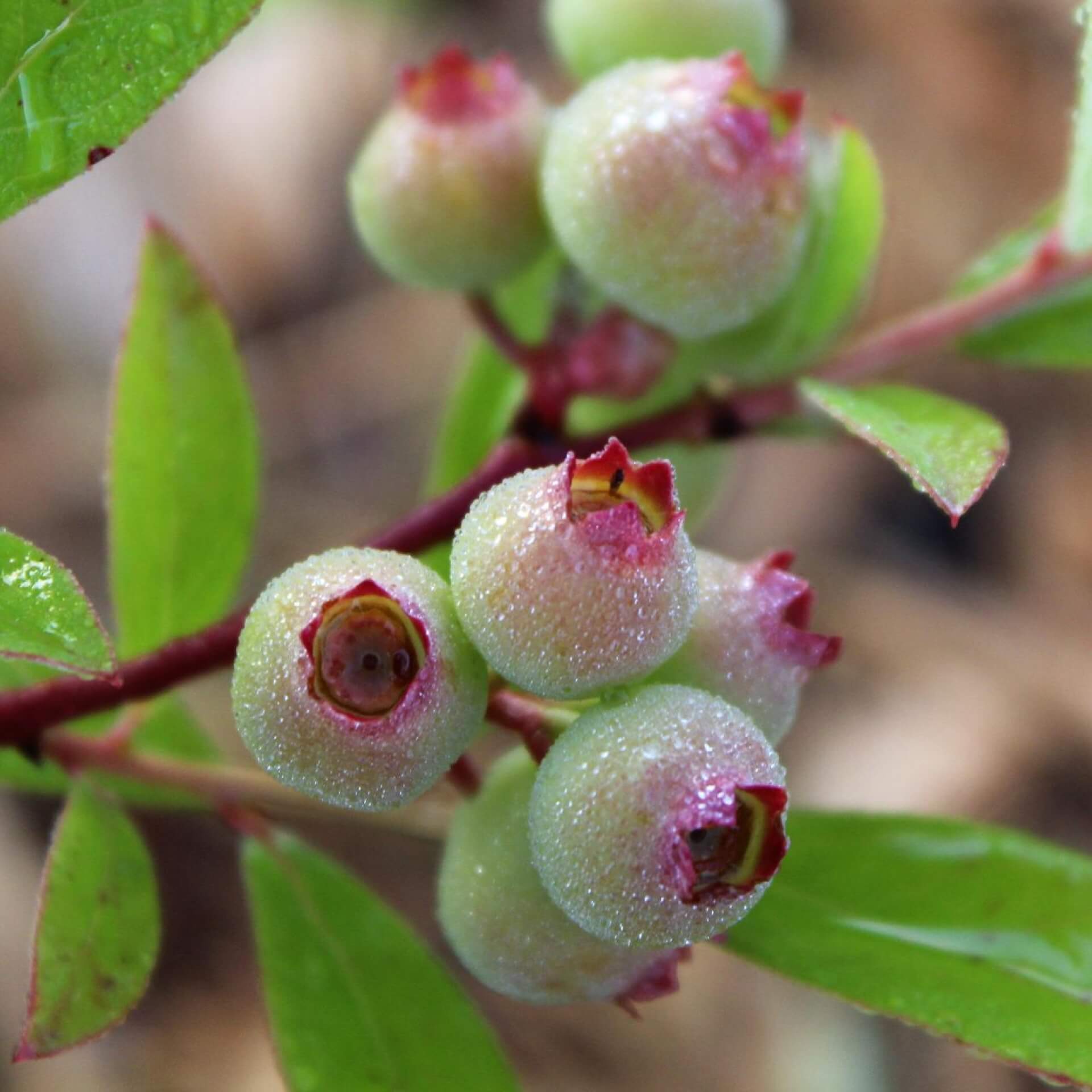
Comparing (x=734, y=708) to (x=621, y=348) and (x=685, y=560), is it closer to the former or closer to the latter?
(x=685, y=560)

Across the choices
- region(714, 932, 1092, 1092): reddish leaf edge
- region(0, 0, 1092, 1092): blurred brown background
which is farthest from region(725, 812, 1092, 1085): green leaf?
region(0, 0, 1092, 1092): blurred brown background

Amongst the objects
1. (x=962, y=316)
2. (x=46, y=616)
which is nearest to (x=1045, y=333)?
(x=962, y=316)

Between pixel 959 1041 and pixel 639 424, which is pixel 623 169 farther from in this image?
pixel 959 1041

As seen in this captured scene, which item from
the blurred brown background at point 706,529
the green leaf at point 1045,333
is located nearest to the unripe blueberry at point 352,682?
the green leaf at point 1045,333

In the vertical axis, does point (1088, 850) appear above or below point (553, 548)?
below

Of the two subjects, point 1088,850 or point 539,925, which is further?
point 1088,850

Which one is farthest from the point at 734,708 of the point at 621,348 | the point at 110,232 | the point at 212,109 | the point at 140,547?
the point at 212,109

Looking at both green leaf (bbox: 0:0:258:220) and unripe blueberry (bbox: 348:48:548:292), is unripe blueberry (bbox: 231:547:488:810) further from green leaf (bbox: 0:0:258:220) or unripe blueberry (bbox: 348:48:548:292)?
unripe blueberry (bbox: 348:48:548:292)
